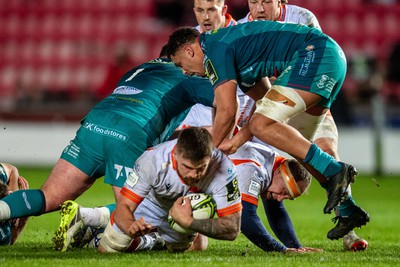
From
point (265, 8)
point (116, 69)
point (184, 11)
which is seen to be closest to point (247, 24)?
point (265, 8)

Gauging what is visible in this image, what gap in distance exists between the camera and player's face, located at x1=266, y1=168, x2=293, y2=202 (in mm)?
6780

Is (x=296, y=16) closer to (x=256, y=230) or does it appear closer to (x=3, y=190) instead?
(x=256, y=230)

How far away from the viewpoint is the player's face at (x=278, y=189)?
678cm

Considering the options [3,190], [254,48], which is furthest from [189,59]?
[3,190]

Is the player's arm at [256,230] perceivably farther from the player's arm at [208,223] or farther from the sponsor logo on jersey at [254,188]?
the player's arm at [208,223]

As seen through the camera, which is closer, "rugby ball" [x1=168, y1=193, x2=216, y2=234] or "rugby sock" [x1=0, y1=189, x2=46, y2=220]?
"rugby ball" [x1=168, y1=193, x2=216, y2=234]

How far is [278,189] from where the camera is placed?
6.80m

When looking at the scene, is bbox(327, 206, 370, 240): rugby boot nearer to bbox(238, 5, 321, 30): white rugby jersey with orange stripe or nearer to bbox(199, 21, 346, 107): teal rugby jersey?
bbox(199, 21, 346, 107): teal rugby jersey

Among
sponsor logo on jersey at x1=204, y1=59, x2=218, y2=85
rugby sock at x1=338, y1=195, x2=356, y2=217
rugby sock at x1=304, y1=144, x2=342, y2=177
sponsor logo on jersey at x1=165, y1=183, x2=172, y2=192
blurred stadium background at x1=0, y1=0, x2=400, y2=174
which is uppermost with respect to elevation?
sponsor logo on jersey at x1=204, y1=59, x2=218, y2=85

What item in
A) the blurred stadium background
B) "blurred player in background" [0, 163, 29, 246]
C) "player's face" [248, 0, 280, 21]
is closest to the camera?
"blurred player in background" [0, 163, 29, 246]

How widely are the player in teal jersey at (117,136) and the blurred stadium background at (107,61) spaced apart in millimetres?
6757

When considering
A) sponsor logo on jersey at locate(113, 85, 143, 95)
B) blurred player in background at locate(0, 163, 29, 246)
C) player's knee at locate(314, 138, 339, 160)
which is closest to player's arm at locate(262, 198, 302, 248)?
player's knee at locate(314, 138, 339, 160)

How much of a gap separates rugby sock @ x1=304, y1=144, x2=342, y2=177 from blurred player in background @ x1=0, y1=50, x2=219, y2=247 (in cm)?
107

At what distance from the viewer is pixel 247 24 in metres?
6.80
